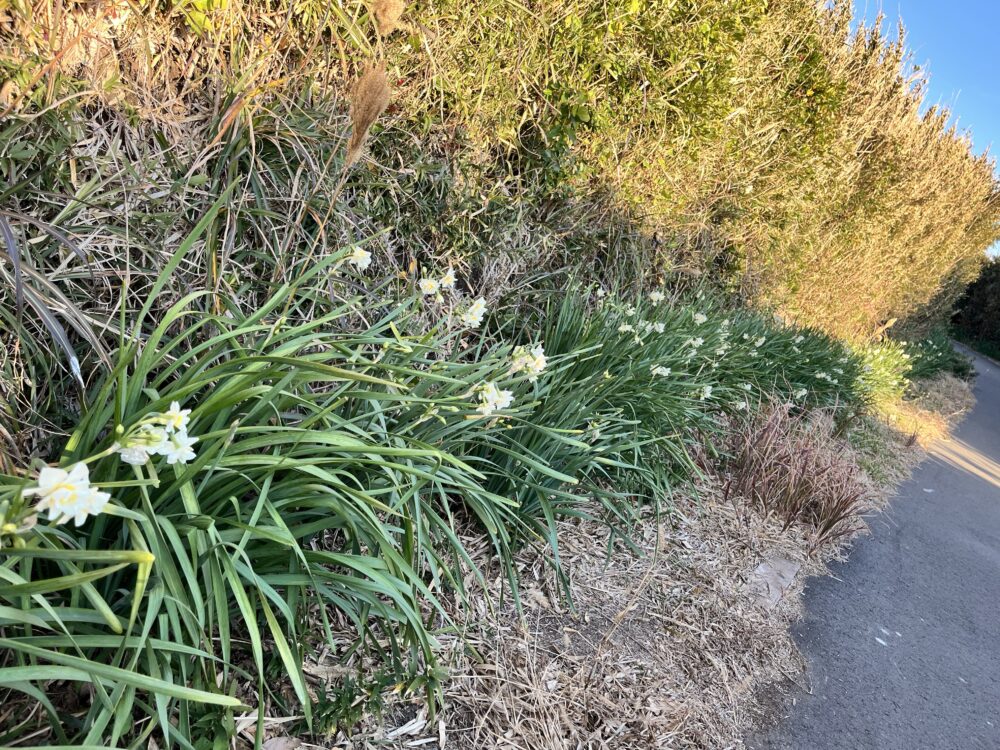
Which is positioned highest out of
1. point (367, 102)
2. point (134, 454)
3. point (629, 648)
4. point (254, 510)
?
point (367, 102)

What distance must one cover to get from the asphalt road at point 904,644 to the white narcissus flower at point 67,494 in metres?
2.26

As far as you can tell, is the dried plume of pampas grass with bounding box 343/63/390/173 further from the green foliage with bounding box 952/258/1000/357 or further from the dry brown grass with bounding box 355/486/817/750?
the green foliage with bounding box 952/258/1000/357

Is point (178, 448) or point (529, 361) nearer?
point (178, 448)

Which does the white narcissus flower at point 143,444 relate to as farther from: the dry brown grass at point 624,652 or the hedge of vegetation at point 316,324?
the dry brown grass at point 624,652

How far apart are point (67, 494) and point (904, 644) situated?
363 cm

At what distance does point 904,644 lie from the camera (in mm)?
3049

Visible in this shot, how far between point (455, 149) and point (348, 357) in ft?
5.20

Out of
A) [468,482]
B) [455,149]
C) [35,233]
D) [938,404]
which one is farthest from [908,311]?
[35,233]

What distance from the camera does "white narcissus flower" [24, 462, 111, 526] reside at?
0.79 m

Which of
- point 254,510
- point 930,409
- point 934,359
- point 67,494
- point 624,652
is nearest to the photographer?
point 67,494

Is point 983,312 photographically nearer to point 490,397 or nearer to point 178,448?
point 490,397

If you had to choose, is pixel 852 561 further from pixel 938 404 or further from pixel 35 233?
pixel 938 404

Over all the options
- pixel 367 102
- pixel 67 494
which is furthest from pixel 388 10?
pixel 67 494

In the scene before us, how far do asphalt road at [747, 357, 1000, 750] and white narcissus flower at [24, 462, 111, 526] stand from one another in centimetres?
226
